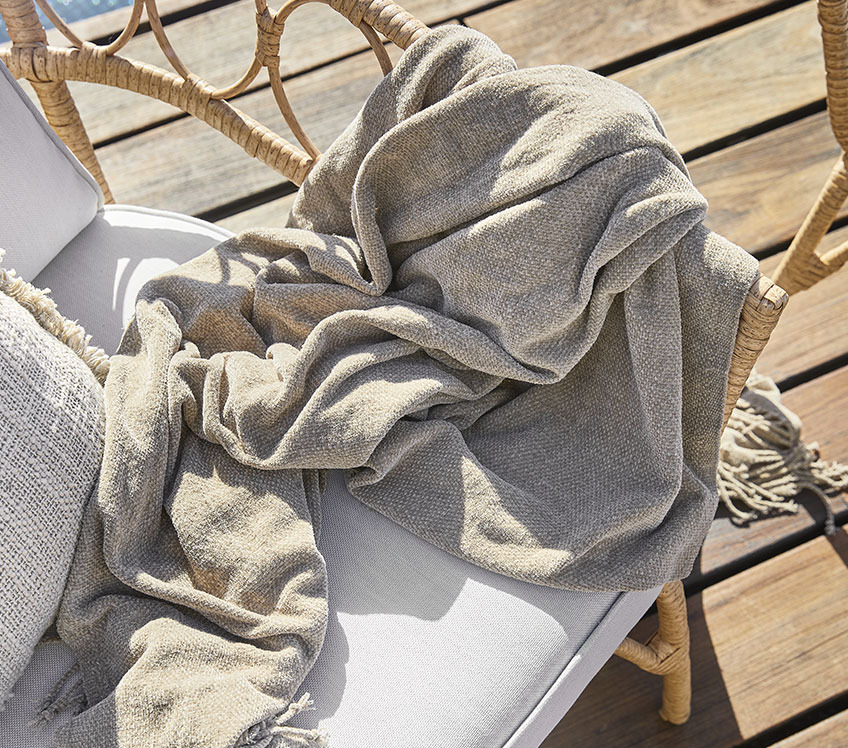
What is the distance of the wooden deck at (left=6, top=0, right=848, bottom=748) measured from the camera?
3.40 feet

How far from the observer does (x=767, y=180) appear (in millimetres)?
1424

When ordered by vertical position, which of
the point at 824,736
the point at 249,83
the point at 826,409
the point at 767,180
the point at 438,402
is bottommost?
the point at 824,736

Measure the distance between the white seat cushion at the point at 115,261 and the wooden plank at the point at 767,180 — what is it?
828 millimetres

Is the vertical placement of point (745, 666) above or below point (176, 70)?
below

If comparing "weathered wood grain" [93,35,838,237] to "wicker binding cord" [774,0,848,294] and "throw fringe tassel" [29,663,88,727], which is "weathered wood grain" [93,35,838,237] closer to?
"wicker binding cord" [774,0,848,294]

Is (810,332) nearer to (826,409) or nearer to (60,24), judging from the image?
(826,409)

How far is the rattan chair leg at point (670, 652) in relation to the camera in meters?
0.88

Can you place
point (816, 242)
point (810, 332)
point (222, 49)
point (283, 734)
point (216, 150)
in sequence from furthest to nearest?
point (222, 49), point (216, 150), point (810, 332), point (816, 242), point (283, 734)

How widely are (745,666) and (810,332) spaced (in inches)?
19.9

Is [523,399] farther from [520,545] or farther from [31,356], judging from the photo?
[31,356]

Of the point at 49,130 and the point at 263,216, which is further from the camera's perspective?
the point at 263,216

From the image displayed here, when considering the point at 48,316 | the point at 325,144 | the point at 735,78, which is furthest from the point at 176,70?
the point at 735,78

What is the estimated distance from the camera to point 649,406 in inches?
28.9

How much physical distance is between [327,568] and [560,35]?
4.00ft
